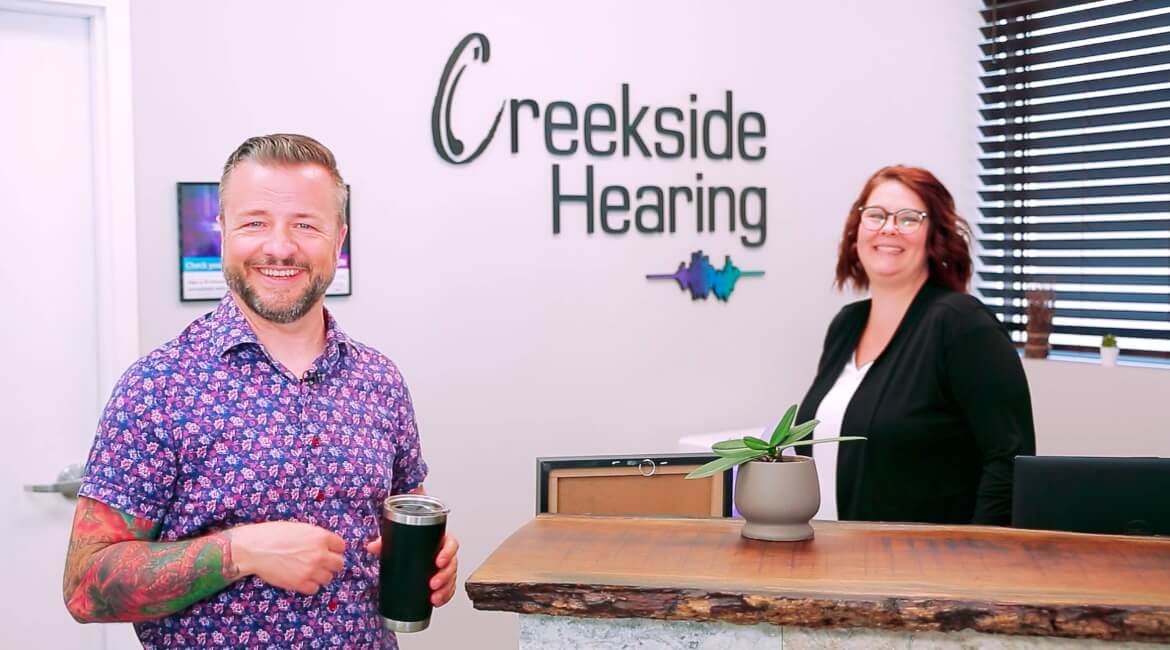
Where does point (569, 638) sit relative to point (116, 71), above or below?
below

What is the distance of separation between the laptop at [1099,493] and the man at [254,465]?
0.91 metres

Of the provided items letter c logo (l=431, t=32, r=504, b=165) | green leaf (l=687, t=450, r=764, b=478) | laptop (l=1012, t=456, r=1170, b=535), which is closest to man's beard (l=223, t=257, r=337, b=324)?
green leaf (l=687, t=450, r=764, b=478)

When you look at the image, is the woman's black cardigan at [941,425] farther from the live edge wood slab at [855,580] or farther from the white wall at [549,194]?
the white wall at [549,194]

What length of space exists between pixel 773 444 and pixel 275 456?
0.73 meters

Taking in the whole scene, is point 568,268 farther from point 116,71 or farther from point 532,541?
point 532,541

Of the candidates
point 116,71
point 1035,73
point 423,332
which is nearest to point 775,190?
point 1035,73

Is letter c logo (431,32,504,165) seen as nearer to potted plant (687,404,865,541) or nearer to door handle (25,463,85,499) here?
door handle (25,463,85,499)

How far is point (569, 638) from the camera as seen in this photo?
156 cm

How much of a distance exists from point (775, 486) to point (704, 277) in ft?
6.51

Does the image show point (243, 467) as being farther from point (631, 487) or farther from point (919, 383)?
point (919, 383)

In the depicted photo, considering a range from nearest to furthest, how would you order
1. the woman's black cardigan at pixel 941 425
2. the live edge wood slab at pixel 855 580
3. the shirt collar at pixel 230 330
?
the live edge wood slab at pixel 855 580 → the shirt collar at pixel 230 330 → the woman's black cardigan at pixel 941 425

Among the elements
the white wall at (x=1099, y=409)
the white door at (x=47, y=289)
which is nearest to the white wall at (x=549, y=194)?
the white wall at (x=1099, y=409)

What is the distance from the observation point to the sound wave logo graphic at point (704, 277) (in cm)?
364

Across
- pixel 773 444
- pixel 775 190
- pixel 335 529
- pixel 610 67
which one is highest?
pixel 610 67
